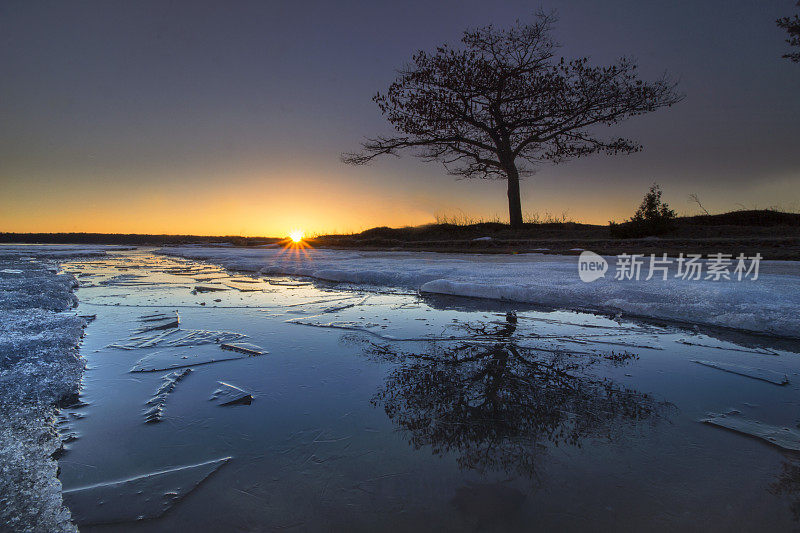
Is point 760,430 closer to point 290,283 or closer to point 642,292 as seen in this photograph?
point 642,292

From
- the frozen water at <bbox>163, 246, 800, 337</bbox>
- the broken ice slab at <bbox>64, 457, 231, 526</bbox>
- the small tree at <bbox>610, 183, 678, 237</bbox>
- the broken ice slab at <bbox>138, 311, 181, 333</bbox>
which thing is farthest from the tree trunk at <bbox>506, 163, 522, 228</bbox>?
the broken ice slab at <bbox>64, 457, 231, 526</bbox>

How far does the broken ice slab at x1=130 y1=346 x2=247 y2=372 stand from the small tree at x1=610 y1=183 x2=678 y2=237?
31.7ft

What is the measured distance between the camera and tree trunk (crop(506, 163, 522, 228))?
12219 mm

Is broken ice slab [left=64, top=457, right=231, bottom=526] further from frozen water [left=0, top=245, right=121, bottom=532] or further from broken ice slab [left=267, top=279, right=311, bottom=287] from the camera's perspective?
broken ice slab [left=267, top=279, right=311, bottom=287]

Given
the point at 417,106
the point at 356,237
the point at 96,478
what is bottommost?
the point at 96,478

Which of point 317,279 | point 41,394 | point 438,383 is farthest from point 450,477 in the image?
point 317,279

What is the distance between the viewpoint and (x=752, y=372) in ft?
6.40

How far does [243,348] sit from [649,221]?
9.75m

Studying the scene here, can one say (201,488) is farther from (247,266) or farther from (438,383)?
(247,266)

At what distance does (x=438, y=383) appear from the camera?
5.88 ft

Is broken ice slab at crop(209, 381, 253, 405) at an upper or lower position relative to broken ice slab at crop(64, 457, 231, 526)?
upper

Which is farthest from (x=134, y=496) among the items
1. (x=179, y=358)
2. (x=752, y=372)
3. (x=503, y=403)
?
(x=752, y=372)

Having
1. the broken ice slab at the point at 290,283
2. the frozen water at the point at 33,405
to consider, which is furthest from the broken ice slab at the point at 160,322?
the broken ice slab at the point at 290,283

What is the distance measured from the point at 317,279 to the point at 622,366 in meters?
4.94
